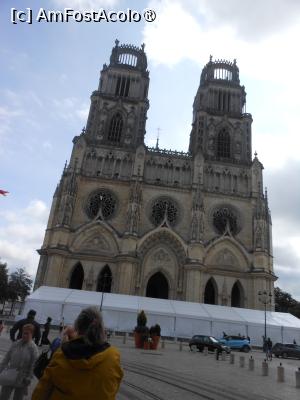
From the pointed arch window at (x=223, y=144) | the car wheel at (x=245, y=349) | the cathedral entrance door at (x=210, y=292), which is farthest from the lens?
the pointed arch window at (x=223, y=144)

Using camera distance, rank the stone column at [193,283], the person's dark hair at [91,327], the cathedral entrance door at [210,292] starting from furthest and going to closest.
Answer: the cathedral entrance door at [210,292] < the stone column at [193,283] < the person's dark hair at [91,327]

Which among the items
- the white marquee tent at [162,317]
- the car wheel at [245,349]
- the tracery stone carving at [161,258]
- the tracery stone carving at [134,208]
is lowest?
the car wheel at [245,349]

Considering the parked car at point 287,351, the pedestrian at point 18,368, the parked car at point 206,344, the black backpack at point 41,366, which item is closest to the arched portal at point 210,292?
the parked car at point 287,351

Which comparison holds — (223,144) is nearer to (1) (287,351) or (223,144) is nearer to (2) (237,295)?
(2) (237,295)

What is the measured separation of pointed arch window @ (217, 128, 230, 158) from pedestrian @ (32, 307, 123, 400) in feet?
150

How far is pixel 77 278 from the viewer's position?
132 ft

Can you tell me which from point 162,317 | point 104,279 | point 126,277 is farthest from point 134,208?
point 162,317

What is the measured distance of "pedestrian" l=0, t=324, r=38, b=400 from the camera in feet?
15.1

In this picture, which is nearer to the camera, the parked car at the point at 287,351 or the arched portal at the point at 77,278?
the parked car at the point at 287,351

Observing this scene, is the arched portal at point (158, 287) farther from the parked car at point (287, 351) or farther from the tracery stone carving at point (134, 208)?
the parked car at point (287, 351)

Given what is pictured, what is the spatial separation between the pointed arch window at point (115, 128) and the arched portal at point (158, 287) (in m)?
18.1

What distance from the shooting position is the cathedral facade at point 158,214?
38.2 m

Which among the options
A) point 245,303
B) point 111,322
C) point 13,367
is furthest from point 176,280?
point 13,367

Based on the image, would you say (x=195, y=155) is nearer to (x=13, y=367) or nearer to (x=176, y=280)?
(x=176, y=280)
